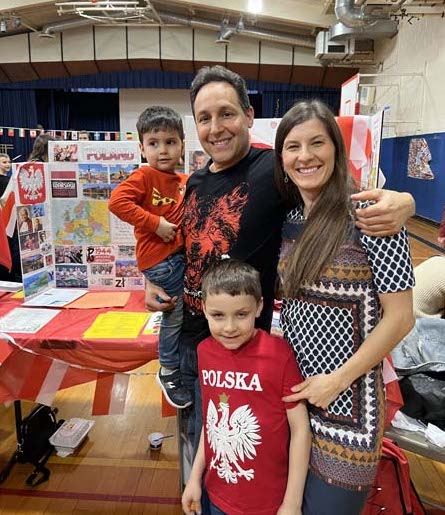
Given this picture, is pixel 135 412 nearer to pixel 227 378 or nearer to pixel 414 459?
pixel 414 459

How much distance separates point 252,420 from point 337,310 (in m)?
0.33

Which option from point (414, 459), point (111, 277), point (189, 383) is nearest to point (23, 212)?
point (111, 277)

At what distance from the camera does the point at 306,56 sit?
10.7 meters

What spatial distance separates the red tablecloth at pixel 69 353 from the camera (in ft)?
5.85

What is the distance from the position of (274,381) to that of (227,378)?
0.12 m

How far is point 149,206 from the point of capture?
159cm

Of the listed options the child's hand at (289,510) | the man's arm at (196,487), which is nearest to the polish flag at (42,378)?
the man's arm at (196,487)

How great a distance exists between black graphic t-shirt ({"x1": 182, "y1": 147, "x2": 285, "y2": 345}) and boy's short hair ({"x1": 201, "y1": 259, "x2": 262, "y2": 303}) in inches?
3.1

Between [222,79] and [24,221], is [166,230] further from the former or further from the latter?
[24,221]

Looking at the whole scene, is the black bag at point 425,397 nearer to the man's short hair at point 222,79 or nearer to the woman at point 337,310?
the woman at point 337,310

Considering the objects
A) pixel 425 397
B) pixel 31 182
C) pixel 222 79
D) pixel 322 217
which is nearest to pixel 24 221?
pixel 31 182

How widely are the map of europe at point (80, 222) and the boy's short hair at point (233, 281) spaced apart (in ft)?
4.31

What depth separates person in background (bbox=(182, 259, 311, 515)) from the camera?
1.08 metres

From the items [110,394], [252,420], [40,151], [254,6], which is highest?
[254,6]
